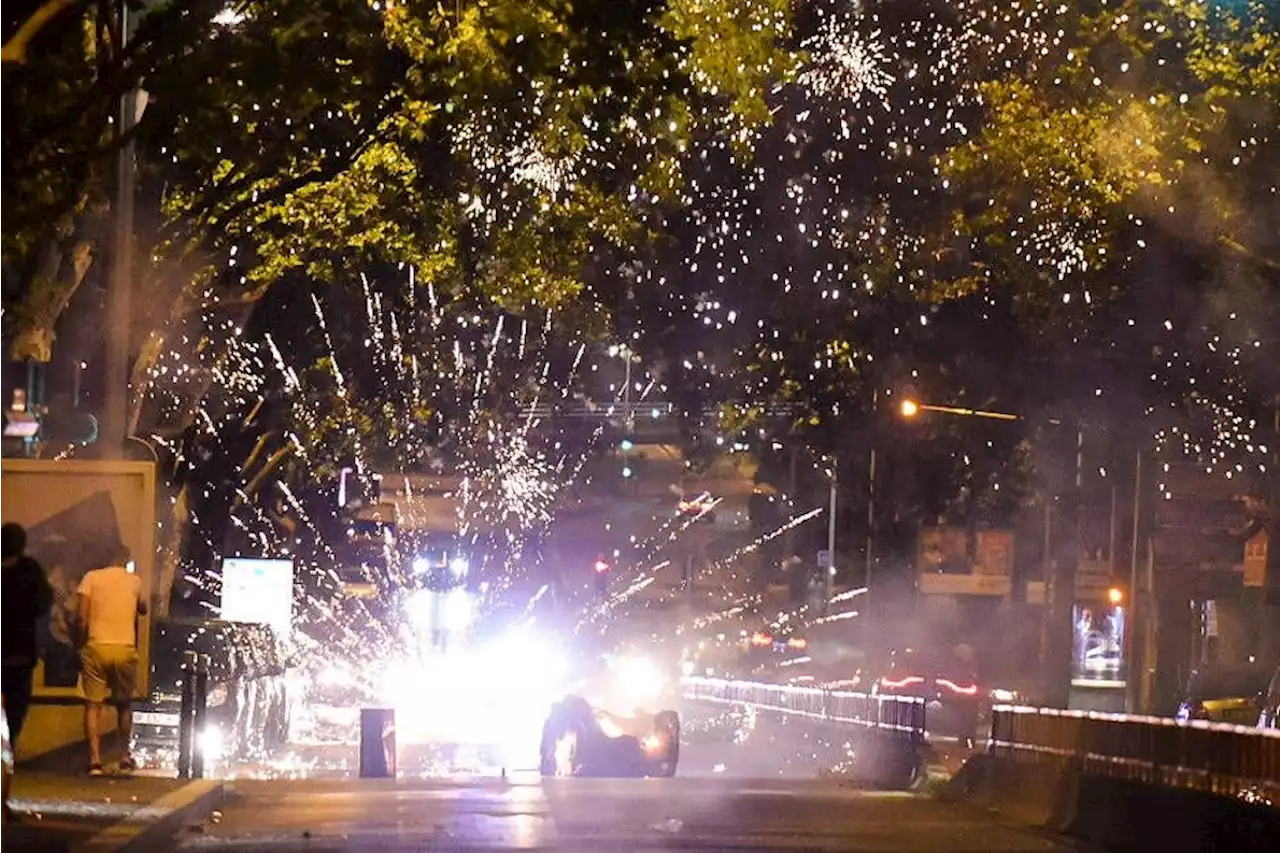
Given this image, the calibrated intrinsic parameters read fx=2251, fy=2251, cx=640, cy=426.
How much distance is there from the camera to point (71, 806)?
1521 cm

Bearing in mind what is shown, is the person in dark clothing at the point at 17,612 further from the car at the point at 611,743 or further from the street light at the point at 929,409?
the street light at the point at 929,409

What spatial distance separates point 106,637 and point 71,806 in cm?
275

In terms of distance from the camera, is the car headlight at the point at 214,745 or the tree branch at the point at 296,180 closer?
the tree branch at the point at 296,180

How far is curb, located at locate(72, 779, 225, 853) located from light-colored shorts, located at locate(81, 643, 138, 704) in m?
0.99

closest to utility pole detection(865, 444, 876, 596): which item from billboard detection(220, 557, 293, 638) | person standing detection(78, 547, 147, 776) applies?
billboard detection(220, 557, 293, 638)

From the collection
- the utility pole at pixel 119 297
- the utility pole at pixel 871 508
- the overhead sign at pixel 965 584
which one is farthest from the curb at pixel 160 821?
the overhead sign at pixel 965 584

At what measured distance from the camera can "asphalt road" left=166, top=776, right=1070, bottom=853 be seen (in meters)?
14.9

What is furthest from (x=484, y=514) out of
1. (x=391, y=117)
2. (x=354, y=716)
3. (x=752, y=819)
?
(x=752, y=819)

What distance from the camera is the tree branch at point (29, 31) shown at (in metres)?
14.6

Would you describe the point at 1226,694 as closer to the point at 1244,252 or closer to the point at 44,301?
the point at 1244,252

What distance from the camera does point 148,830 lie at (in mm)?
13898

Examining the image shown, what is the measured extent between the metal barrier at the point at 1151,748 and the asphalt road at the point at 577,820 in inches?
33.6

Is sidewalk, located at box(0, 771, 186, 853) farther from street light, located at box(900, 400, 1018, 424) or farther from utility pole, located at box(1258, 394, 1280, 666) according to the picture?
utility pole, located at box(1258, 394, 1280, 666)

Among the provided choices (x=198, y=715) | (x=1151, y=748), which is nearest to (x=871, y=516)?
(x=198, y=715)
